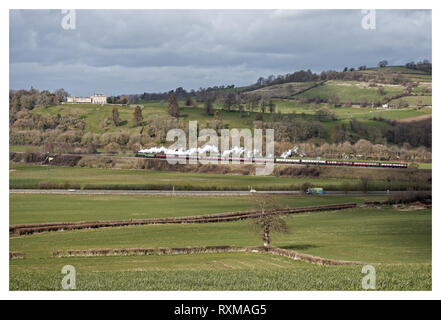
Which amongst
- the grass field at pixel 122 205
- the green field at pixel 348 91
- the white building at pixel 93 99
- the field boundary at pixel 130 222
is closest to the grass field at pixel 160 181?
the grass field at pixel 122 205

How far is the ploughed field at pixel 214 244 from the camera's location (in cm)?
1842

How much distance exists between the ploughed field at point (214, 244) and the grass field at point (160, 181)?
572 centimetres

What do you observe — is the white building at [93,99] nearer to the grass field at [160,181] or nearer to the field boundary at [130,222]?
the grass field at [160,181]

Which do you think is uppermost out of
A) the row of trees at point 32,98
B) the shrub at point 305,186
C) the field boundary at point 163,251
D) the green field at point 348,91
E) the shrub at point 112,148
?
the green field at point 348,91

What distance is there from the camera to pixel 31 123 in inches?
3194

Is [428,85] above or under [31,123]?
above

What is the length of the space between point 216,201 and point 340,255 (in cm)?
2030

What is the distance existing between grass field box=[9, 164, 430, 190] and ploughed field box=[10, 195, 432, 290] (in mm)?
5725

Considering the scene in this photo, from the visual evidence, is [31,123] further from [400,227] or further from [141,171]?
[400,227]

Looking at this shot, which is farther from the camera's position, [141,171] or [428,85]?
[428,85]

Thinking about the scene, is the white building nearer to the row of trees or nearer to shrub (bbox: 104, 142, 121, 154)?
the row of trees

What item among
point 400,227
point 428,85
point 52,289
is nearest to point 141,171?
point 400,227

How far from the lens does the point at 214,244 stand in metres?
30.0

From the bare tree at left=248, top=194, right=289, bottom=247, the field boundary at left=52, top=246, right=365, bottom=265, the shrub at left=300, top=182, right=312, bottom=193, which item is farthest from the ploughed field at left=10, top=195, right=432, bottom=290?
the shrub at left=300, top=182, right=312, bottom=193
